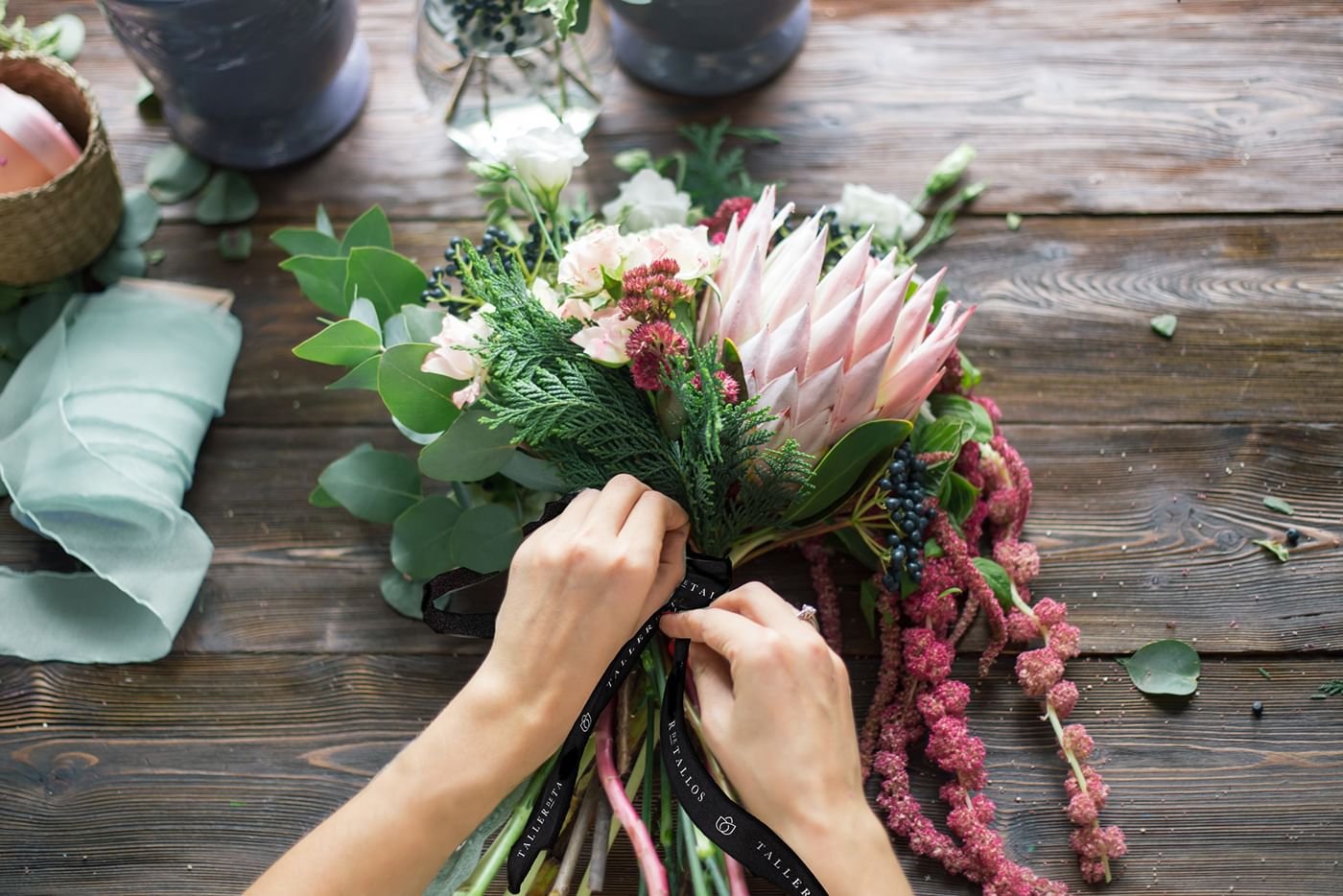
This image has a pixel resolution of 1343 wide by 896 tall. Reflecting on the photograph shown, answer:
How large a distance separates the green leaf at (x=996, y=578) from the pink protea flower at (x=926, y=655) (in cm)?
7

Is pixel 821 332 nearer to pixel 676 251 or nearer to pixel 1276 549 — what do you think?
pixel 676 251

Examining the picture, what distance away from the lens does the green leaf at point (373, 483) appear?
2.93 feet

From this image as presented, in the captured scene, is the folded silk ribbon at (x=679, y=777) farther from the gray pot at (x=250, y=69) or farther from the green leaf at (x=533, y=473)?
the gray pot at (x=250, y=69)

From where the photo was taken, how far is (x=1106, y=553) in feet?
2.99

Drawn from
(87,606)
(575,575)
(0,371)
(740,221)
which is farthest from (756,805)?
(0,371)

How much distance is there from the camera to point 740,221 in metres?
0.85

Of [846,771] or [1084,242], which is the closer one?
[846,771]

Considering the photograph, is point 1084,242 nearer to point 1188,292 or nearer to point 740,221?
point 1188,292

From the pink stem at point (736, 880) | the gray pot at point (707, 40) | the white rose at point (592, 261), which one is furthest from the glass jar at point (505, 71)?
the pink stem at point (736, 880)

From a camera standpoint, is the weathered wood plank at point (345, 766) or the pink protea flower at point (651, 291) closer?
the pink protea flower at point (651, 291)

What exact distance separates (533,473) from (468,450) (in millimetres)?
63

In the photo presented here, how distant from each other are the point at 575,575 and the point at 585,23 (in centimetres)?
51

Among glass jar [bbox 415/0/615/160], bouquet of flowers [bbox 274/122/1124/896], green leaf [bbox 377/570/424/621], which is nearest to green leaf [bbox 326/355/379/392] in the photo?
bouquet of flowers [bbox 274/122/1124/896]

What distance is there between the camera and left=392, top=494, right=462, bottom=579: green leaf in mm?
870
